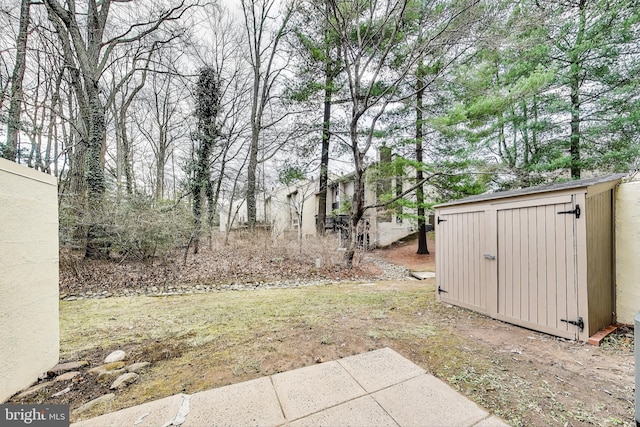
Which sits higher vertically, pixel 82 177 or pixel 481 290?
pixel 82 177

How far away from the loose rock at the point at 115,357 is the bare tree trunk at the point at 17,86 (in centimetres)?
733

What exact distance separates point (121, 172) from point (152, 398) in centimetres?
1278

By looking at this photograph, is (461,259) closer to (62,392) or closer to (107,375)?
(107,375)

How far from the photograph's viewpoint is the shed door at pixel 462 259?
3699 mm

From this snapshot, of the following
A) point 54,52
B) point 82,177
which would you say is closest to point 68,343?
point 82,177

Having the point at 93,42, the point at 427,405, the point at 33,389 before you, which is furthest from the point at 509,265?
the point at 93,42

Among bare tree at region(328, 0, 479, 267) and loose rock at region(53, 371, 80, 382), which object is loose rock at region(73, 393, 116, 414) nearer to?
loose rock at region(53, 371, 80, 382)

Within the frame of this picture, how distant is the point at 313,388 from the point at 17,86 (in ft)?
33.8

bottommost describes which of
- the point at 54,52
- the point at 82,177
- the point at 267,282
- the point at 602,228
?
the point at 267,282

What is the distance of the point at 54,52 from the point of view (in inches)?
298

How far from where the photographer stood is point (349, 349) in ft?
8.26

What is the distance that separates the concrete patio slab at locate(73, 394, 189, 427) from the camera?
150 cm

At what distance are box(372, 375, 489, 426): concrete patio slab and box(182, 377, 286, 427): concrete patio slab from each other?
2.47 ft

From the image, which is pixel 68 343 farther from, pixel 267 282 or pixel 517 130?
pixel 517 130
